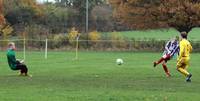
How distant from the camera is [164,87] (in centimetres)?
1934

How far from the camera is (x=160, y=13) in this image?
5538 cm

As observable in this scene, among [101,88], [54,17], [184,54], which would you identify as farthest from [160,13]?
[101,88]

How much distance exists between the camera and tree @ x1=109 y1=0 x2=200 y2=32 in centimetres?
5466

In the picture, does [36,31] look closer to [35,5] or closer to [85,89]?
[35,5]

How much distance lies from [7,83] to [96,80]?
3.47 meters

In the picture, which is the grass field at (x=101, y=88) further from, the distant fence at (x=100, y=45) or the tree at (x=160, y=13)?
the distant fence at (x=100, y=45)

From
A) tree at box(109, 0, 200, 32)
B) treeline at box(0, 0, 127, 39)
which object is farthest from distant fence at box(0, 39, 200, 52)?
treeline at box(0, 0, 127, 39)

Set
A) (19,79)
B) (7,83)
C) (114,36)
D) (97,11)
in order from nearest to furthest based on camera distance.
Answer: (7,83), (19,79), (114,36), (97,11)

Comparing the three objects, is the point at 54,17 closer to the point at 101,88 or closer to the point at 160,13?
the point at 160,13

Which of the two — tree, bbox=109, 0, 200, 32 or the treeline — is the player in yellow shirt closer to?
tree, bbox=109, 0, 200, 32

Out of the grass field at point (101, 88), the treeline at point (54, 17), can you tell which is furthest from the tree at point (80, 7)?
the grass field at point (101, 88)

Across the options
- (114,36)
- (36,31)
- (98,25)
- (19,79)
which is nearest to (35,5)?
(98,25)

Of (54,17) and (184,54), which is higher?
(184,54)

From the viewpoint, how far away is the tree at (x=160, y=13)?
54656mm
